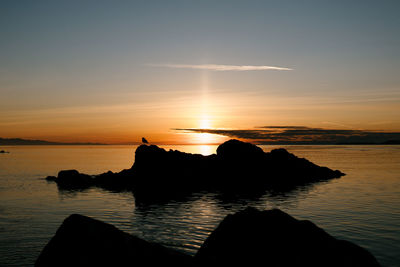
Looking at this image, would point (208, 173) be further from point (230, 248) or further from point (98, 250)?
point (98, 250)

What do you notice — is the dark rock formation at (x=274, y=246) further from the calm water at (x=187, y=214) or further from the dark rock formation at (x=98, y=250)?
the calm water at (x=187, y=214)

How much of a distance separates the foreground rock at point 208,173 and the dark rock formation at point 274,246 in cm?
3833

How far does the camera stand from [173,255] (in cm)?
1160

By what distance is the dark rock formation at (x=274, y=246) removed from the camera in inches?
468

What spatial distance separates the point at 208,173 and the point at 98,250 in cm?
4899

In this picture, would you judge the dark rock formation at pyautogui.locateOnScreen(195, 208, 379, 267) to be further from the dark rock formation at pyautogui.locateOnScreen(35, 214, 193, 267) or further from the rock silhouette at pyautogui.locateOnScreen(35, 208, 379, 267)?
the dark rock formation at pyautogui.locateOnScreen(35, 214, 193, 267)

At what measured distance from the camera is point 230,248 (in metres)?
13.1

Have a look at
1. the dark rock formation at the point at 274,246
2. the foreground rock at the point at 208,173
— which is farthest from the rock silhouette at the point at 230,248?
the foreground rock at the point at 208,173

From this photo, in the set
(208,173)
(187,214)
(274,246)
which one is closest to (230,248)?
(274,246)

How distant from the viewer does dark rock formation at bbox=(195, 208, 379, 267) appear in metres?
11.9

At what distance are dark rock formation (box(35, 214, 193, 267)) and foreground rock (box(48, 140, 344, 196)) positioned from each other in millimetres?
39524

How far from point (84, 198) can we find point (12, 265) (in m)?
26.6

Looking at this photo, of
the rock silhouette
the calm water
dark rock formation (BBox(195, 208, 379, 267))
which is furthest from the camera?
the calm water

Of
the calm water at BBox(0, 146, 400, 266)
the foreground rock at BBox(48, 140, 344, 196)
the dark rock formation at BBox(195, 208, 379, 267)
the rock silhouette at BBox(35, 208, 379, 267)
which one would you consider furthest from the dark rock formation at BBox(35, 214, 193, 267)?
the foreground rock at BBox(48, 140, 344, 196)
